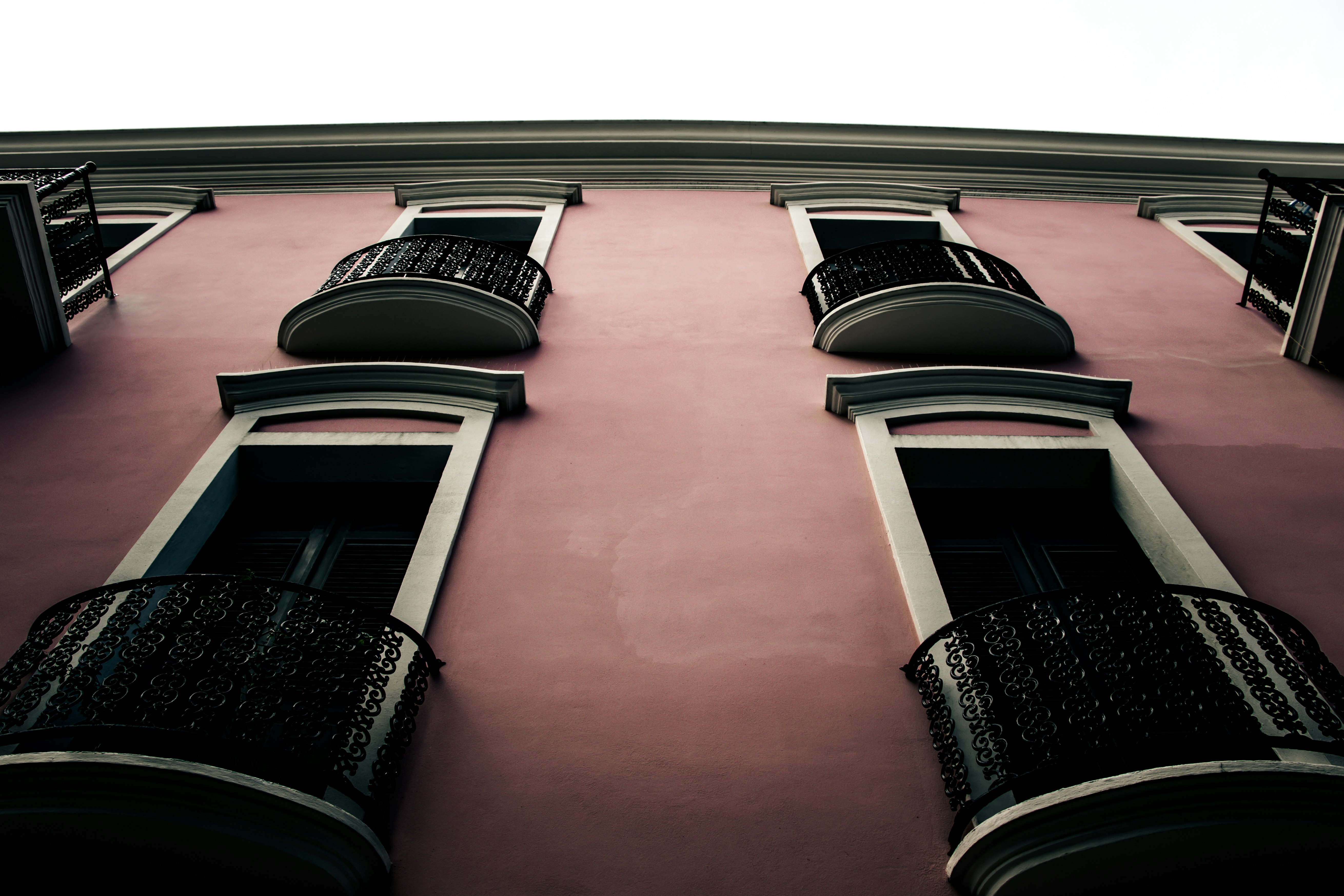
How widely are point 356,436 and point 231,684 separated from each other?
8.99ft

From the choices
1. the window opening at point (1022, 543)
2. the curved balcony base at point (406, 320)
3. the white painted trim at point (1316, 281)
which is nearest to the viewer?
the window opening at point (1022, 543)

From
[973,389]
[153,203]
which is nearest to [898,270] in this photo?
[973,389]

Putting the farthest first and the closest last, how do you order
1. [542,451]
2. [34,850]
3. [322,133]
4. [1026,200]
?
[322,133]
[1026,200]
[542,451]
[34,850]

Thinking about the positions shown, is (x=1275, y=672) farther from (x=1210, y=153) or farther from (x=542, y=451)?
(x=1210, y=153)

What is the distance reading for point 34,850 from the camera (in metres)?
3.72

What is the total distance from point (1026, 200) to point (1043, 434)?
6505mm

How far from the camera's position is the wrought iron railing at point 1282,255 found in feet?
26.2

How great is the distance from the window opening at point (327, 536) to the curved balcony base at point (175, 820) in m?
1.96

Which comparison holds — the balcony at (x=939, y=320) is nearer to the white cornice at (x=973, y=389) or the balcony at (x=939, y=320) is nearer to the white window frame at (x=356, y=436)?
the white cornice at (x=973, y=389)

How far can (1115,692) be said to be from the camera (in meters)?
4.04

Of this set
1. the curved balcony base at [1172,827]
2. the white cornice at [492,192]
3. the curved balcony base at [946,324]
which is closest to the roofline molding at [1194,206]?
the curved balcony base at [946,324]

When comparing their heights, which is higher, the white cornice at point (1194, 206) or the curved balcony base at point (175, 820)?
the white cornice at point (1194, 206)

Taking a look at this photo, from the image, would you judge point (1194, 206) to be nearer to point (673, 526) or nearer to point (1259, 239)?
point (1259, 239)

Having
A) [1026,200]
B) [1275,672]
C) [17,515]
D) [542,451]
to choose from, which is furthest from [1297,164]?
[17,515]
